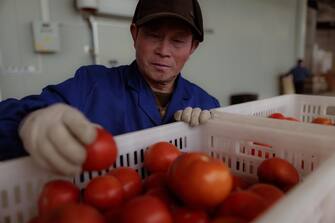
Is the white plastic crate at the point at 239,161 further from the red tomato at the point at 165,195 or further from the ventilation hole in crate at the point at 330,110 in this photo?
the ventilation hole in crate at the point at 330,110

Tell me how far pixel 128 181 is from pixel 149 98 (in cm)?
46

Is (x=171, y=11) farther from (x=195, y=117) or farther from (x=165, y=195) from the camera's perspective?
(x=165, y=195)

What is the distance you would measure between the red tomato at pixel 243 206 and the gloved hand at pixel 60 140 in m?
0.24

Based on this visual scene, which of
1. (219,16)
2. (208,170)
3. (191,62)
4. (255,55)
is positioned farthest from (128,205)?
(255,55)

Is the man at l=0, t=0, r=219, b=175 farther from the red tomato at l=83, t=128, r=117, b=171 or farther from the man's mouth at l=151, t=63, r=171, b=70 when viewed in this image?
the red tomato at l=83, t=128, r=117, b=171

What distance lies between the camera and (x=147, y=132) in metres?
0.66

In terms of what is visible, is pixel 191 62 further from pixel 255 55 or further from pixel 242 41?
pixel 255 55

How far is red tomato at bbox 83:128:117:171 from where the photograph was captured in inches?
17.4

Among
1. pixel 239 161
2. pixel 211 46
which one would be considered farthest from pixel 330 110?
pixel 211 46

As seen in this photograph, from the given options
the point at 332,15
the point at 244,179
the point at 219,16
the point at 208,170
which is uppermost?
the point at 332,15

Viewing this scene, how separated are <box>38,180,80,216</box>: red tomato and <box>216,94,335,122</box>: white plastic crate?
76 cm

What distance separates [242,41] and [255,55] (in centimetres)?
45

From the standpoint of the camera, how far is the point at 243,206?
0.43 metres

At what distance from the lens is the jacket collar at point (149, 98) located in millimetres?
943
